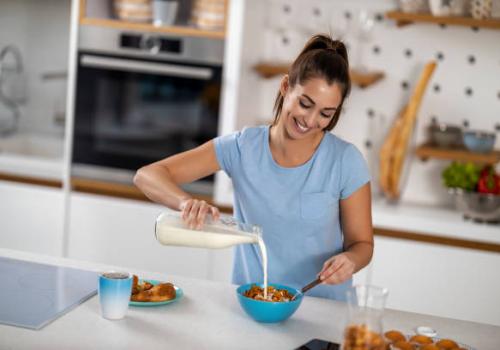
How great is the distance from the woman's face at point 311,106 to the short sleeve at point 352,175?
0.48ft

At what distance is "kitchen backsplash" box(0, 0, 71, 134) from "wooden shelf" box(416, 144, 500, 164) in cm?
181

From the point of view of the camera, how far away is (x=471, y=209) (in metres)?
3.16

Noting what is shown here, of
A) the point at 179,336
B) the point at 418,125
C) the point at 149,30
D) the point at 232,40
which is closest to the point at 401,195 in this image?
the point at 418,125

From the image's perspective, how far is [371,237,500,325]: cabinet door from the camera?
120 inches

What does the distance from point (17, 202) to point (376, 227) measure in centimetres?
156

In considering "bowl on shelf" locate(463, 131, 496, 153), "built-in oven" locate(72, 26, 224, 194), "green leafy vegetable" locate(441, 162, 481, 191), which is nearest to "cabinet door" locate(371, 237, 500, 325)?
"green leafy vegetable" locate(441, 162, 481, 191)

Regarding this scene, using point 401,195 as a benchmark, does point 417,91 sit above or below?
above

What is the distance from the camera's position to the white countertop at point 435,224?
3080mm

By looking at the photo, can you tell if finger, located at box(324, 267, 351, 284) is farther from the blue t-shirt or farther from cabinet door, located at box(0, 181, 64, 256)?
cabinet door, located at box(0, 181, 64, 256)

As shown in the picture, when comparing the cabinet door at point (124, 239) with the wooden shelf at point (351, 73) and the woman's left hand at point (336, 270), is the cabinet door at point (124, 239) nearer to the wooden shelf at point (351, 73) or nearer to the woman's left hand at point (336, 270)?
the wooden shelf at point (351, 73)

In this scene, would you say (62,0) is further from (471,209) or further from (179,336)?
(179,336)

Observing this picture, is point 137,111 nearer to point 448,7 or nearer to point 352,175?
point 448,7

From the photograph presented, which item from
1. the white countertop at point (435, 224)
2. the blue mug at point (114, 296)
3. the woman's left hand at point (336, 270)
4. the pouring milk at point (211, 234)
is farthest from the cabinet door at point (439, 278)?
the blue mug at point (114, 296)

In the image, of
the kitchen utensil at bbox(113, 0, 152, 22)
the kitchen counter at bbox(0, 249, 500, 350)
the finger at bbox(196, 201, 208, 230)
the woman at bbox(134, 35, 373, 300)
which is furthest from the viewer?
the kitchen utensil at bbox(113, 0, 152, 22)
